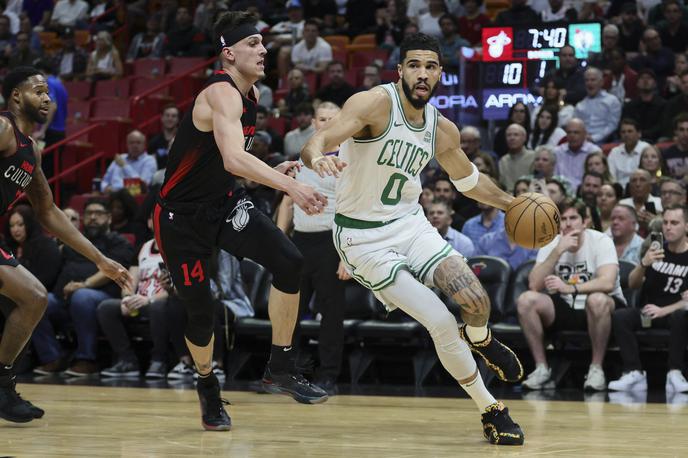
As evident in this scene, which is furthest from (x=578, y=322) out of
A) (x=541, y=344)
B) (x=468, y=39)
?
(x=468, y=39)

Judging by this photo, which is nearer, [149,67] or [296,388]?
[296,388]

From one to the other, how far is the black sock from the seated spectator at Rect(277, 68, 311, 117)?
8.26 meters

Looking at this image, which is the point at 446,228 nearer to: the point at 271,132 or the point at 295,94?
the point at 271,132

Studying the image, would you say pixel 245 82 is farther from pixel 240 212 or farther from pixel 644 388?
pixel 644 388

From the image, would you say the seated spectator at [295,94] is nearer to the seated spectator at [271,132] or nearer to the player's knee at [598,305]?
the seated spectator at [271,132]

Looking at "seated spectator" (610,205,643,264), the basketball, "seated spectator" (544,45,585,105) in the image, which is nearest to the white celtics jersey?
the basketball

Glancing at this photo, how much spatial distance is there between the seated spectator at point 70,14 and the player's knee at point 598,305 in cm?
1323

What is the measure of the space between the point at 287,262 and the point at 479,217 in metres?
5.01

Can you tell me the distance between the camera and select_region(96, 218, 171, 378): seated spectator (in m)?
10.2

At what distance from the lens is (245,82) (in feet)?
19.7

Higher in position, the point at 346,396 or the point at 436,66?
the point at 436,66

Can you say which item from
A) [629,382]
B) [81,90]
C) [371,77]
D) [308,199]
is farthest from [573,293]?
[81,90]

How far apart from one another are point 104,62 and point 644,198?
10.2 metres

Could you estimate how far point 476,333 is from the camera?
18.6 feet
